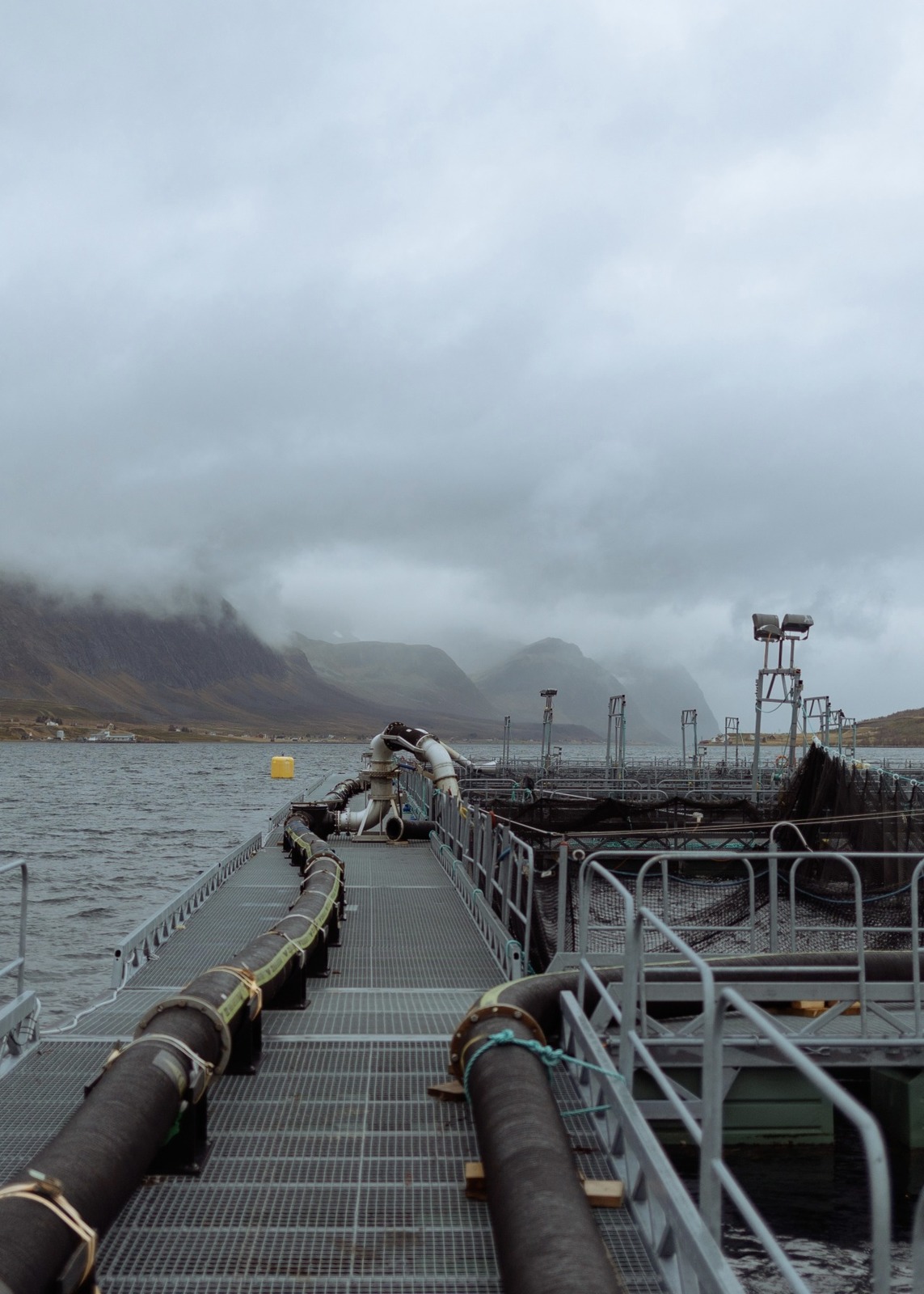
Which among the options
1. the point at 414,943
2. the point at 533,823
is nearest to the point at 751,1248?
the point at 414,943

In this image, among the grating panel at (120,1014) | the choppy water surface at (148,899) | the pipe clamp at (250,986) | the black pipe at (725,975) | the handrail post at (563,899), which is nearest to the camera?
the pipe clamp at (250,986)

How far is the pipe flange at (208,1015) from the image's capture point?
614 cm

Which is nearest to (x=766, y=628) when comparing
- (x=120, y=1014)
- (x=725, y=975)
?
(x=725, y=975)

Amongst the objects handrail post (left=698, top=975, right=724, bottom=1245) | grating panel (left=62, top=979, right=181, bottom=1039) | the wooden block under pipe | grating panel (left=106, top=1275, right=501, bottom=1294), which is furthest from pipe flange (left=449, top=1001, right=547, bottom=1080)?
handrail post (left=698, top=975, right=724, bottom=1245)

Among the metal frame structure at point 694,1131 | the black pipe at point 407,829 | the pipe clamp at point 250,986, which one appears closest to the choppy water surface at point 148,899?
the pipe clamp at point 250,986

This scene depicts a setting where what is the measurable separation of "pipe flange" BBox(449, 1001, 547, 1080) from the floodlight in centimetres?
2529

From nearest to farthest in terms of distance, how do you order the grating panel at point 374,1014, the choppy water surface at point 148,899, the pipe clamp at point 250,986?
1. the pipe clamp at point 250,986
2. the grating panel at point 374,1014
3. the choppy water surface at point 148,899

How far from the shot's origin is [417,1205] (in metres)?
5.22

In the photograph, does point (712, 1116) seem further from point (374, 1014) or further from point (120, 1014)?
point (120, 1014)

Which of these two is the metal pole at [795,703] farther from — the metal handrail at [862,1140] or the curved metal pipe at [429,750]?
the metal handrail at [862,1140]

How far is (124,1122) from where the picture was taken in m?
4.78

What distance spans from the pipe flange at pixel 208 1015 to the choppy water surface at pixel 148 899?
424cm

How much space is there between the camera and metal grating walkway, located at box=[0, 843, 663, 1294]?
15.0ft

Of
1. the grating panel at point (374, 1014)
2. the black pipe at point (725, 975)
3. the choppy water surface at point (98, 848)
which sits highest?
the black pipe at point (725, 975)
